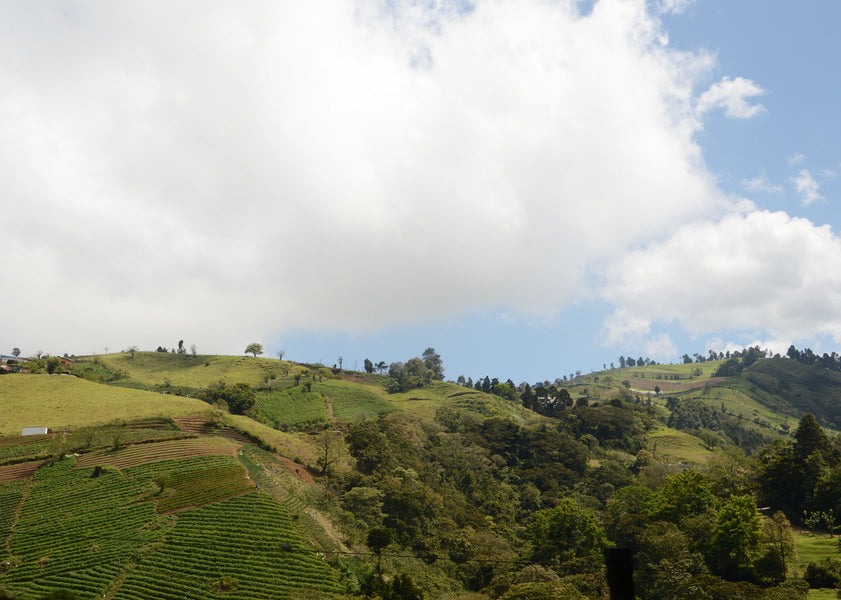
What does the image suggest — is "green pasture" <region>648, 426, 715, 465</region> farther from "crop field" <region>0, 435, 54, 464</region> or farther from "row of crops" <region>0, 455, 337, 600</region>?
"crop field" <region>0, 435, 54, 464</region>

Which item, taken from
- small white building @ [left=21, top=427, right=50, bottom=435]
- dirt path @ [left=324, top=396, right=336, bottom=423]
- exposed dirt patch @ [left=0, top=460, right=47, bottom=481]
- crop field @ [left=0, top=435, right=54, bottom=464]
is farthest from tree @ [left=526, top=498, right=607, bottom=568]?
small white building @ [left=21, top=427, right=50, bottom=435]

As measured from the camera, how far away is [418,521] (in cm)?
7606

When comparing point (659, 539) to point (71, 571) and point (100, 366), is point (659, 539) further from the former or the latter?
point (100, 366)

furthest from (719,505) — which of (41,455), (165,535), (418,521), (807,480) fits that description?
(41,455)

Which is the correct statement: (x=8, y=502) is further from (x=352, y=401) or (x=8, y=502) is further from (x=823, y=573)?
(x=823, y=573)

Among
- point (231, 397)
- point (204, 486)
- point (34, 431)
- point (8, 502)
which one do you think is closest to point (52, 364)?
point (231, 397)

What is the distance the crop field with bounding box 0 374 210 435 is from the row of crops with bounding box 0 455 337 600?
26.9 m

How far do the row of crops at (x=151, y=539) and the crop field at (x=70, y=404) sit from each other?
26943 mm

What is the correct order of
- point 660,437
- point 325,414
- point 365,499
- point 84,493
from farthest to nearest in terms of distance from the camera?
point 660,437
point 325,414
point 365,499
point 84,493

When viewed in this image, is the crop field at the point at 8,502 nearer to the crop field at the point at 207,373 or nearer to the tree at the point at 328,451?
the tree at the point at 328,451

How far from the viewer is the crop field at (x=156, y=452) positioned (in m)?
79.1

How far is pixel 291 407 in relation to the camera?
5615 inches

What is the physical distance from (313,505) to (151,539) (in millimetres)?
20816

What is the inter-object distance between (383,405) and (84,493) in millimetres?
94538
